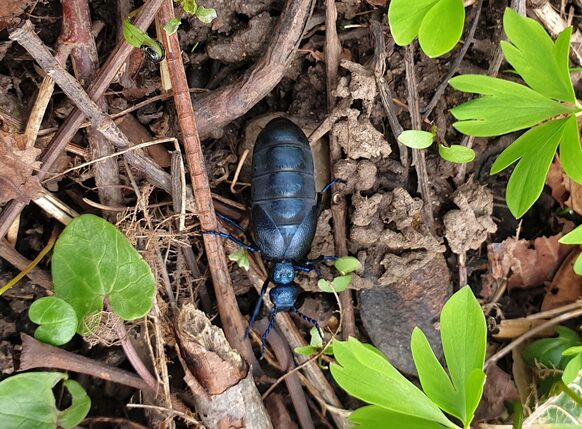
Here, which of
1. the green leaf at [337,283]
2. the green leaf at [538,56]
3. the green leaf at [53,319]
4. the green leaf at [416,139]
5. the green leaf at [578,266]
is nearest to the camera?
the green leaf at [538,56]

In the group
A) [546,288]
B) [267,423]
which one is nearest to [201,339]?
[267,423]

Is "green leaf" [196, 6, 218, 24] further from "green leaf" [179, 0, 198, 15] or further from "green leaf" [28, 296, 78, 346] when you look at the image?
"green leaf" [28, 296, 78, 346]

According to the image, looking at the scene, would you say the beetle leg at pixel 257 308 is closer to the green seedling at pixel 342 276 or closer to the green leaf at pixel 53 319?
the green seedling at pixel 342 276

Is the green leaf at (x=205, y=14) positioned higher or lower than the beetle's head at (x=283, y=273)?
higher

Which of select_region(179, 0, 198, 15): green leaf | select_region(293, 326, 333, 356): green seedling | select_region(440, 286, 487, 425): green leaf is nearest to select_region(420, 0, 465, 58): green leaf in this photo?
select_region(179, 0, 198, 15): green leaf

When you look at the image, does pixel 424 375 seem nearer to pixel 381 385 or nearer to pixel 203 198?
pixel 381 385

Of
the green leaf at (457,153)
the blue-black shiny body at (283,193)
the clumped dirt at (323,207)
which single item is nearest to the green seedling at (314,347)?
the clumped dirt at (323,207)
